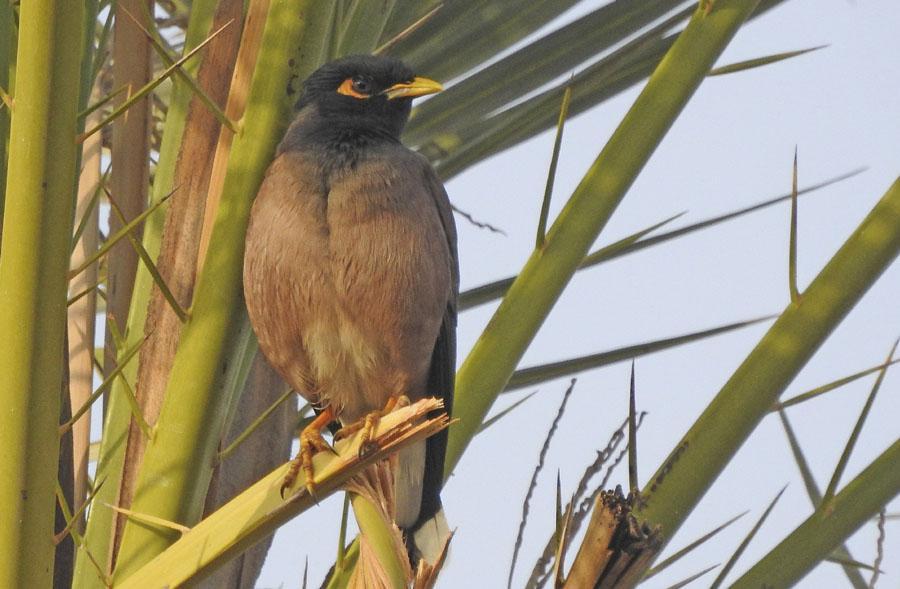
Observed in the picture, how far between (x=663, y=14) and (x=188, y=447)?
1793 mm

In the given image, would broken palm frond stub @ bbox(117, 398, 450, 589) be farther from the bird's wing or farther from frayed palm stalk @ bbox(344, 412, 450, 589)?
the bird's wing

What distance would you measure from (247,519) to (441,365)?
4.97ft

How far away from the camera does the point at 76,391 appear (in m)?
2.56

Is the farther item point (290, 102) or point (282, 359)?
point (282, 359)

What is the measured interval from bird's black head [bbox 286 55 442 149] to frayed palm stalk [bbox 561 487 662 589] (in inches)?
67.4

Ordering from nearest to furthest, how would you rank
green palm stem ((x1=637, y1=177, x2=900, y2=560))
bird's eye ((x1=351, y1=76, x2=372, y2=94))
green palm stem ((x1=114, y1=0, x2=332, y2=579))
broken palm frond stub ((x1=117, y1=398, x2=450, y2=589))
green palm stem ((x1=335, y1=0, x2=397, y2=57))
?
broken palm frond stub ((x1=117, y1=398, x2=450, y2=589)) → green palm stem ((x1=114, y1=0, x2=332, y2=579)) → green palm stem ((x1=637, y1=177, x2=900, y2=560)) → green palm stem ((x1=335, y1=0, x2=397, y2=57)) → bird's eye ((x1=351, y1=76, x2=372, y2=94))

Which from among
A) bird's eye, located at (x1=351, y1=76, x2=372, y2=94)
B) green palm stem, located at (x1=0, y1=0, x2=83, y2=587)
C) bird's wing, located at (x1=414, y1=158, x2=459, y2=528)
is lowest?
green palm stem, located at (x1=0, y1=0, x2=83, y2=587)

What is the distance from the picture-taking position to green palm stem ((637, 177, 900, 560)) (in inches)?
85.7

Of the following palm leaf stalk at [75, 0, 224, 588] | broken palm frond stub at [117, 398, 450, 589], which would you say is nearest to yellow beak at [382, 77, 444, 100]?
palm leaf stalk at [75, 0, 224, 588]

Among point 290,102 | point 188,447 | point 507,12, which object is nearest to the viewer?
point 188,447

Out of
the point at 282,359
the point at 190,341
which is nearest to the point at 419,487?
the point at 282,359

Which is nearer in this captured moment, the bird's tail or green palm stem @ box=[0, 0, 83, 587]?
green palm stem @ box=[0, 0, 83, 587]

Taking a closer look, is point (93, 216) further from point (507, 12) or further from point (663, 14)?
point (663, 14)

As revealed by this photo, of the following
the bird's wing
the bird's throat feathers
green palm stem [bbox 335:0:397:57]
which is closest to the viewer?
green palm stem [bbox 335:0:397:57]
